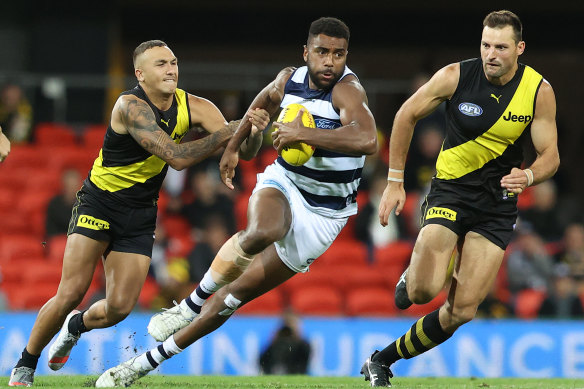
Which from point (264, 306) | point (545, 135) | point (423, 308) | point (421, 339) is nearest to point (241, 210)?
point (264, 306)

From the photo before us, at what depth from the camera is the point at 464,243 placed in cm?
838

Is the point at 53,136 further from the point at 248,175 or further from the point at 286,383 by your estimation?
the point at 286,383

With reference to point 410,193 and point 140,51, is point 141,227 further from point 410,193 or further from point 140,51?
point 410,193

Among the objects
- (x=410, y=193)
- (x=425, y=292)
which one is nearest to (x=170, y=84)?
(x=425, y=292)

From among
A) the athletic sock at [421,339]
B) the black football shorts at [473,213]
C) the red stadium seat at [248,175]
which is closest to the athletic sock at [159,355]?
the athletic sock at [421,339]

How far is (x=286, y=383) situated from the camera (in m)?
9.32

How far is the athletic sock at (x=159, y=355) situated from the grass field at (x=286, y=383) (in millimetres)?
343

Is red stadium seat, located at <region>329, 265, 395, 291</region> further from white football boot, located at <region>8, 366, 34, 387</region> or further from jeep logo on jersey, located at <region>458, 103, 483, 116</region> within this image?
white football boot, located at <region>8, 366, 34, 387</region>

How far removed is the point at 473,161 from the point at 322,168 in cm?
124

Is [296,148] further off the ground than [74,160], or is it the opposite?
[74,160]

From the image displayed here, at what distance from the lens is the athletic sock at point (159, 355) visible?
812 centimetres

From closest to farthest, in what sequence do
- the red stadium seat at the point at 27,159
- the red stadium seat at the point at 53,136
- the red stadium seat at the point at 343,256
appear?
1. the red stadium seat at the point at 343,256
2. the red stadium seat at the point at 27,159
3. the red stadium seat at the point at 53,136

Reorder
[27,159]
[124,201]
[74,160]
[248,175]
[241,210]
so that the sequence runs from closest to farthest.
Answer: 1. [124,201]
2. [241,210]
3. [74,160]
4. [248,175]
5. [27,159]

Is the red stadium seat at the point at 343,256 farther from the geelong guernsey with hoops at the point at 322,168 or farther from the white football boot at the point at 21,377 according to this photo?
the white football boot at the point at 21,377
